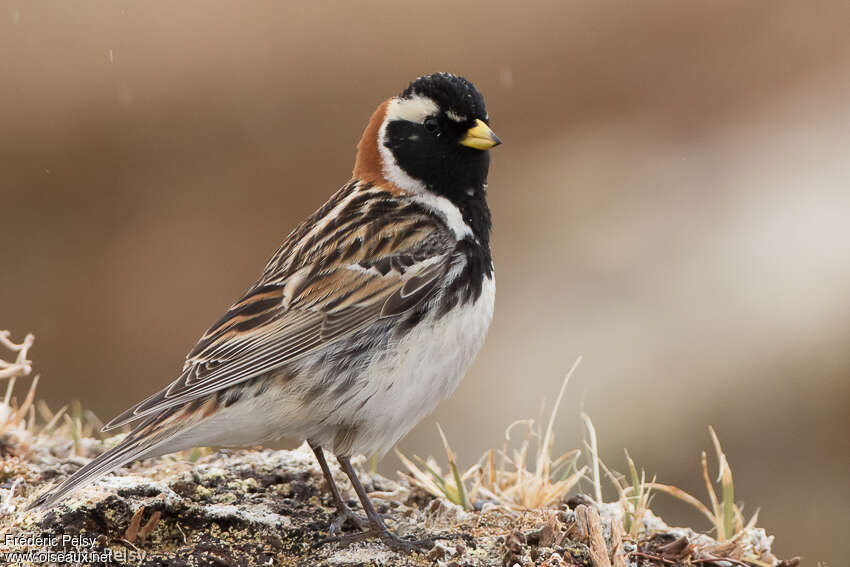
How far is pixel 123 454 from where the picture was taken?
13.8ft

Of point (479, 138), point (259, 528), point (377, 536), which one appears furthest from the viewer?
point (479, 138)

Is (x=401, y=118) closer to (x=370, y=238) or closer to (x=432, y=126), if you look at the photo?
(x=432, y=126)

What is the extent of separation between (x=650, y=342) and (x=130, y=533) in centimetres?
578

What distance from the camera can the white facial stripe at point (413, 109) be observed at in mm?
5219

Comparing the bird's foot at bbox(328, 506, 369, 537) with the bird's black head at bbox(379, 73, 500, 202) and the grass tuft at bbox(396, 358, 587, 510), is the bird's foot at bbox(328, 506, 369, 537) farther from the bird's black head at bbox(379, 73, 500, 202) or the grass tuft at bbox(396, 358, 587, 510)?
the bird's black head at bbox(379, 73, 500, 202)

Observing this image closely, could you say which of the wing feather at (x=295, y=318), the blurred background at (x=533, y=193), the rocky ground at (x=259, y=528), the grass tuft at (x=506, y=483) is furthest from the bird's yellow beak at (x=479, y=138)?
the blurred background at (x=533, y=193)

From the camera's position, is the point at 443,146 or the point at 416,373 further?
the point at 443,146

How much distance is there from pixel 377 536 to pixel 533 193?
24.5 feet

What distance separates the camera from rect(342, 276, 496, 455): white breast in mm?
4543

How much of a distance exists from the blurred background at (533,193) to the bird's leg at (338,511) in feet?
11.4

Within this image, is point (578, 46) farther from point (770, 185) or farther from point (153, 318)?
point (153, 318)

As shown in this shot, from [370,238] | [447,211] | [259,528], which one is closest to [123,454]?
[259,528]

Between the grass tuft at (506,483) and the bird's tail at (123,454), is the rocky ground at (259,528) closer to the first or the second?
the grass tuft at (506,483)

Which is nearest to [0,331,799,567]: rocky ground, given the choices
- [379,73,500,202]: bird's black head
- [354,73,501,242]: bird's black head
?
[354,73,501,242]: bird's black head
